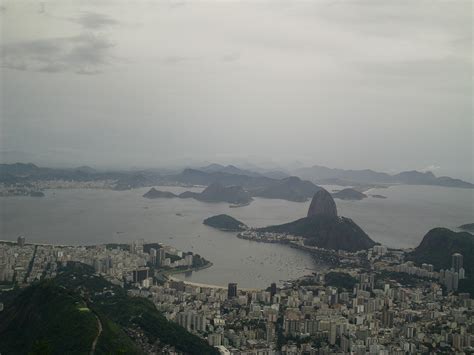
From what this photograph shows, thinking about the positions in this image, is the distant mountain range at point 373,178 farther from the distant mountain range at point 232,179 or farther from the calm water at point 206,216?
the calm water at point 206,216

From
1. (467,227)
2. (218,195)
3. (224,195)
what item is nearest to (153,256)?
(467,227)

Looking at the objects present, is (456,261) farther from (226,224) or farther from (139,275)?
(226,224)

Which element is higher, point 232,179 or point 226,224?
point 232,179

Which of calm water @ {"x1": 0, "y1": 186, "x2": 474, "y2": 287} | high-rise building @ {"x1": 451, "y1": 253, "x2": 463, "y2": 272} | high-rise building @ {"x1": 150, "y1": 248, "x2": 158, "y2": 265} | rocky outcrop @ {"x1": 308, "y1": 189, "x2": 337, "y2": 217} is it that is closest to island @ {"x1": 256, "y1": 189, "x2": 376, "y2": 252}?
rocky outcrop @ {"x1": 308, "y1": 189, "x2": 337, "y2": 217}

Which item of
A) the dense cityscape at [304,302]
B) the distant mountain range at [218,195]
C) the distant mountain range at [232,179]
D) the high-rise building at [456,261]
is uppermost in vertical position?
the distant mountain range at [232,179]

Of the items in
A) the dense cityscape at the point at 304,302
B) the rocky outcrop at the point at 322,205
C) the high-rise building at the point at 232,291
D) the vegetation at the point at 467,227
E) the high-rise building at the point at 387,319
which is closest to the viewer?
the dense cityscape at the point at 304,302

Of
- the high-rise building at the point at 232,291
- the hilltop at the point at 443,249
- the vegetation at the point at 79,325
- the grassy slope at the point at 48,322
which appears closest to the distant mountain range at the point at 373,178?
the hilltop at the point at 443,249

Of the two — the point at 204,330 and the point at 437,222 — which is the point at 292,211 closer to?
the point at 437,222
